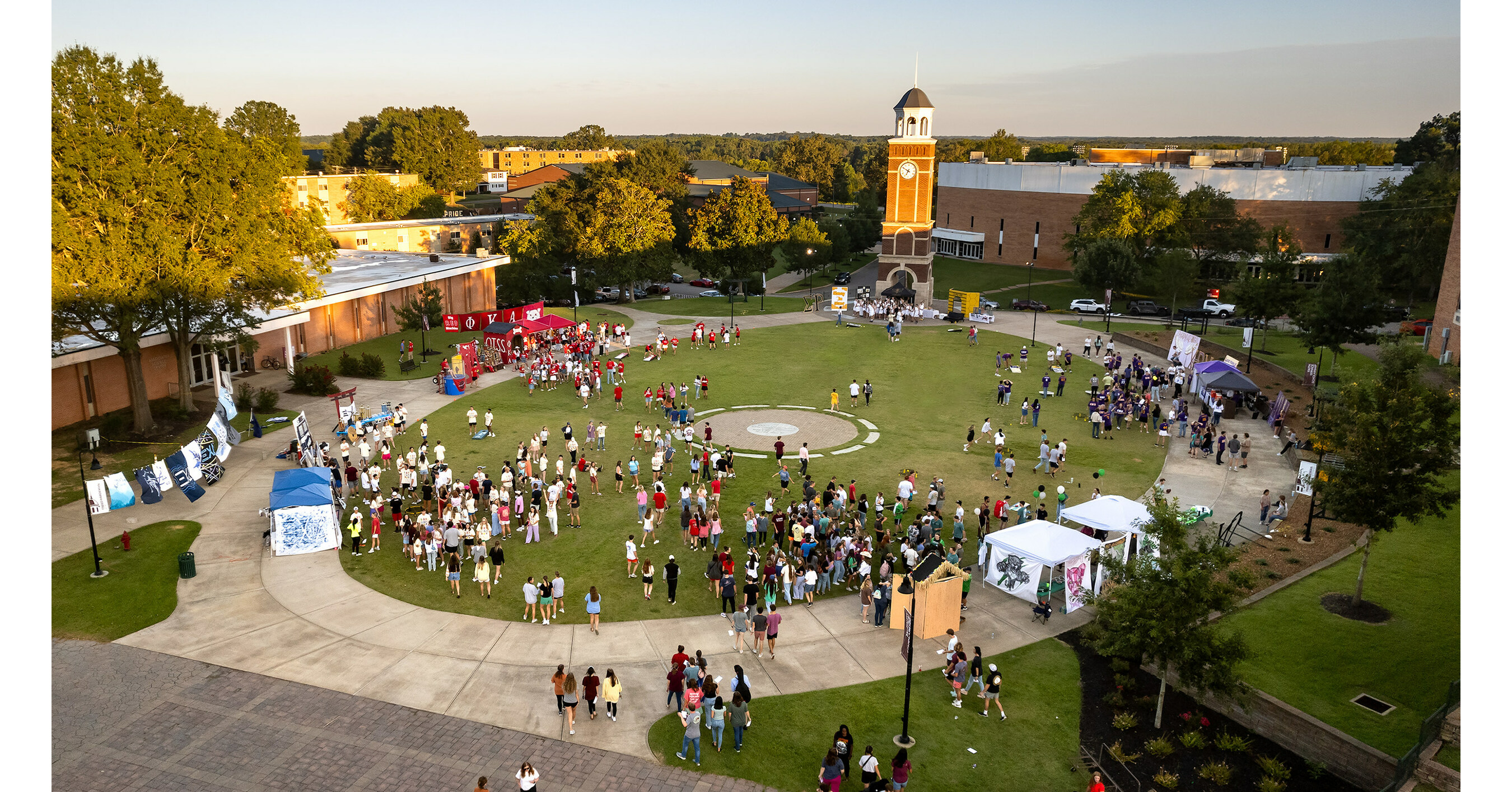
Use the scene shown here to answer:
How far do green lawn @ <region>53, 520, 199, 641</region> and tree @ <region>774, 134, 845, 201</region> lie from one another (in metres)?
145

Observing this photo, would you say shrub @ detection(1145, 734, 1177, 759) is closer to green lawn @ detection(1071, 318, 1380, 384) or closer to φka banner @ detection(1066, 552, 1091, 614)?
φka banner @ detection(1066, 552, 1091, 614)

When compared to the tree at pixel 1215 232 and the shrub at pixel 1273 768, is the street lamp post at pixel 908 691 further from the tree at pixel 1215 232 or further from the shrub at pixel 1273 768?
the tree at pixel 1215 232

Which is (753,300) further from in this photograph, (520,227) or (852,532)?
(852,532)

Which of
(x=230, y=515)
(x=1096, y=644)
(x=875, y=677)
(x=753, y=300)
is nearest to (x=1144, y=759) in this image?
(x=1096, y=644)

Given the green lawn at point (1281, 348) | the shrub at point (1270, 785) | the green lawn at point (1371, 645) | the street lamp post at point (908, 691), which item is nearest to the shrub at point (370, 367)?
the street lamp post at point (908, 691)

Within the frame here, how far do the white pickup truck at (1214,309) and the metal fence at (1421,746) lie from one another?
50682 millimetres

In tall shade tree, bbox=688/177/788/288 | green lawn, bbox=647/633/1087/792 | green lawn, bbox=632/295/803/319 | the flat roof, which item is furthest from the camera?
tall shade tree, bbox=688/177/788/288

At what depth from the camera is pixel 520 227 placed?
6781cm

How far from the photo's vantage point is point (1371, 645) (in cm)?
1762

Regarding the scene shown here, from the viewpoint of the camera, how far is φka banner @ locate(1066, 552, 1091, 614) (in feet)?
64.2

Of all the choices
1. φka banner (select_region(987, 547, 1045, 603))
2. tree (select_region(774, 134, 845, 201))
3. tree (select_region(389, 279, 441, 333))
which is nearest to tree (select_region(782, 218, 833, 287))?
tree (select_region(389, 279, 441, 333))

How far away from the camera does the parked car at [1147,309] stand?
208 feet

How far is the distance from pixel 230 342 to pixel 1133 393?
122ft

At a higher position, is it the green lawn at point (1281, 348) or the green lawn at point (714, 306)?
the green lawn at point (714, 306)
